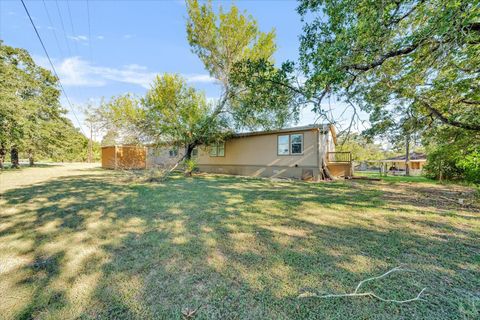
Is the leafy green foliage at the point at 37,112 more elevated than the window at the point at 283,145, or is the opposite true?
the leafy green foliage at the point at 37,112

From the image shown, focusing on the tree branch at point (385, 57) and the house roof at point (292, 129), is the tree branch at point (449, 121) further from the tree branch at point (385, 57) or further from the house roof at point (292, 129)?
the house roof at point (292, 129)

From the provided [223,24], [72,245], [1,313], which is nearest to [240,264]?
[1,313]

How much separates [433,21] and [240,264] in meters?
4.54

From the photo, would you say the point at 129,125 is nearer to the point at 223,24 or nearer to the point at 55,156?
the point at 223,24

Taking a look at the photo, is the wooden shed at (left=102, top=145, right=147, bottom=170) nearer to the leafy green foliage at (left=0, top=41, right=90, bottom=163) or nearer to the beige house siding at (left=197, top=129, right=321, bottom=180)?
the leafy green foliage at (left=0, top=41, right=90, bottom=163)

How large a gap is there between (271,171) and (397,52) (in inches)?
339

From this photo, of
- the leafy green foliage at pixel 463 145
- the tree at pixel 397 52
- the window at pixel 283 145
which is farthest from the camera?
the window at pixel 283 145

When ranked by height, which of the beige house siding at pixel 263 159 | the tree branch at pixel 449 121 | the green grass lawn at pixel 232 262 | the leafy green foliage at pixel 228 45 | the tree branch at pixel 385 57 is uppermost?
the leafy green foliage at pixel 228 45

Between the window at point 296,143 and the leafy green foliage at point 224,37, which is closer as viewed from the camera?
the window at point 296,143

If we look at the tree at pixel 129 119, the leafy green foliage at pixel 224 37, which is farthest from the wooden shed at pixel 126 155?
the leafy green foliage at pixel 224 37

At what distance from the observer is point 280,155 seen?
460 inches

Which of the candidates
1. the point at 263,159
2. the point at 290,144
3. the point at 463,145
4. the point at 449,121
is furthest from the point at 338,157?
the point at 449,121

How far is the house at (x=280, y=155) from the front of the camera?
10570 mm

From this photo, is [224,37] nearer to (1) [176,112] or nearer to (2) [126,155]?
(1) [176,112]
